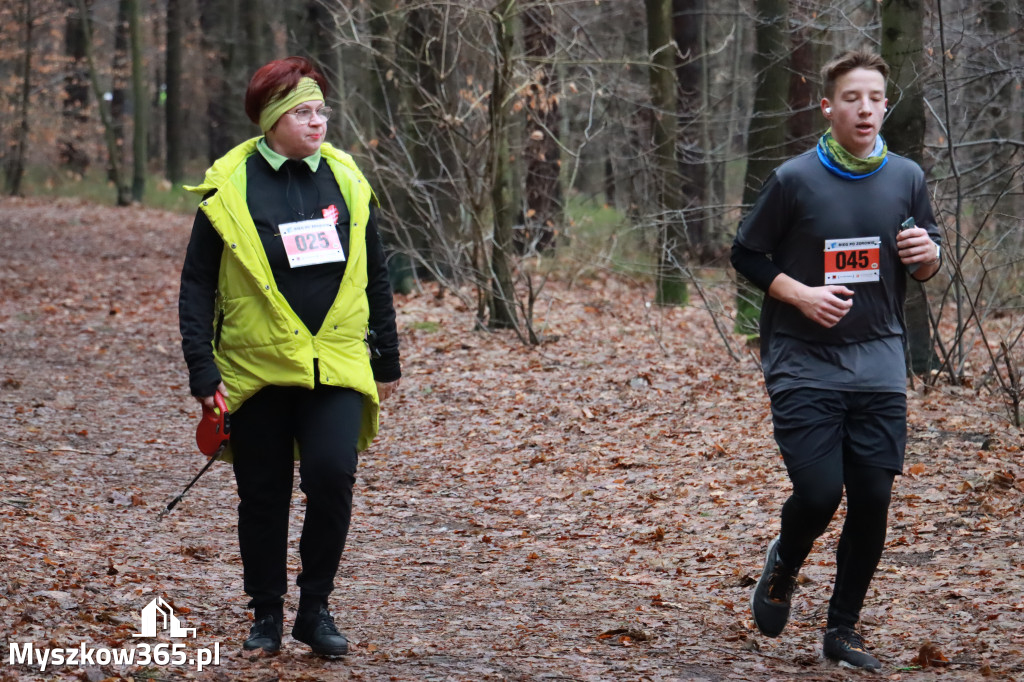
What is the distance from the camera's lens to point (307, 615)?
162 inches

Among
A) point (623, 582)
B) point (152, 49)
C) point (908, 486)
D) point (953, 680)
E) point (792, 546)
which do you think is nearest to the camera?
point (953, 680)

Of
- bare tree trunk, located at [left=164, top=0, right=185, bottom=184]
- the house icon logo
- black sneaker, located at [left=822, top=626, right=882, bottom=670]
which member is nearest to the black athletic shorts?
black sneaker, located at [left=822, top=626, right=882, bottom=670]

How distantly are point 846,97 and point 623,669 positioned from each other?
216 centimetres

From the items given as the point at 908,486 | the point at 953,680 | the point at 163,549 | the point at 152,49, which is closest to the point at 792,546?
the point at 953,680

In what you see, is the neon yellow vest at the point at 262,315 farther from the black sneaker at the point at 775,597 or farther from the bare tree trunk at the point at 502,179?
the bare tree trunk at the point at 502,179

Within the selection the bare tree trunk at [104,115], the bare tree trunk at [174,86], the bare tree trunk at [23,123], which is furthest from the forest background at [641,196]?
the bare tree trunk at [174,86]

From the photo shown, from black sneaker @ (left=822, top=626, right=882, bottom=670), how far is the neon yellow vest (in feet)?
6.22

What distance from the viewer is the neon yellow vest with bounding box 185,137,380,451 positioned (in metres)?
3.89

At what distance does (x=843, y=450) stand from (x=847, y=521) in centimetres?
29

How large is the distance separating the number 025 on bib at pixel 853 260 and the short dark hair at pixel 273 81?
6.20 feet

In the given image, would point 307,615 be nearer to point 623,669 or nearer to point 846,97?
point 623,669

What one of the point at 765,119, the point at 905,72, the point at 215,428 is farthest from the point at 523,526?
the point at 765,119

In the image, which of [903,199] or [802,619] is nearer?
[903,199]

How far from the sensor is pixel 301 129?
3.96 meters
